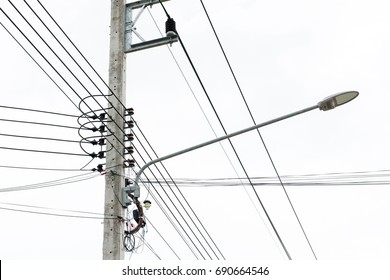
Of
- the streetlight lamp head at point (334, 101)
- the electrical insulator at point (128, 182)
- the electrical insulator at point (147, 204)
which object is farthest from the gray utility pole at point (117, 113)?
the streetlight lamp head at point (334, 101)

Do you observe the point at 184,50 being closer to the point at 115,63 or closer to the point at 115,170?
the point at 115,63

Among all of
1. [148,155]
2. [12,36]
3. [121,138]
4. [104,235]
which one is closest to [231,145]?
[148,155]

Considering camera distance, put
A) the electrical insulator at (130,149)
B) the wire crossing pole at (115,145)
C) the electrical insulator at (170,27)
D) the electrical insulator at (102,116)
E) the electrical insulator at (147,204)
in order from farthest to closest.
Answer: the electrical insulator at (147,204), the electrical insulator at (102,116), the electrical insulator at (130,149), the electrical insulator at (170,27), the wire crossing pole at (115,145)

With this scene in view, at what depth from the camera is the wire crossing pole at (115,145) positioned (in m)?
12.0

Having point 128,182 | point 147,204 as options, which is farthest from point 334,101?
point 147,204

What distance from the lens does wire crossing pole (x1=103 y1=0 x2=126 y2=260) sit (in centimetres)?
1198

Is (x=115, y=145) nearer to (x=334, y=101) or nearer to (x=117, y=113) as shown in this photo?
(x=117, y=113)

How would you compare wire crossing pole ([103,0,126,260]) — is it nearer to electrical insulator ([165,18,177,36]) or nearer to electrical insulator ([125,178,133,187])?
electrical insulator ([125,178,133,187])

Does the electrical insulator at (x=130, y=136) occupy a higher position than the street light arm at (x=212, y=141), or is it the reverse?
the electrical insulator at (x=130, y=136)

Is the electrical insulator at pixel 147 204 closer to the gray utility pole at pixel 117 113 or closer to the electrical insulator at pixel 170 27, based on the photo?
the gray utility pole at pixel 117 113

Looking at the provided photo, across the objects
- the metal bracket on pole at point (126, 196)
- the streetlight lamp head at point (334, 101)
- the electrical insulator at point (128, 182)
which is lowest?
the metal bracket on pole at point (126, 196)

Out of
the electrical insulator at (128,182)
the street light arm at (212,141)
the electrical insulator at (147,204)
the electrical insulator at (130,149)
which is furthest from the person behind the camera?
the electrical insulator at (147,204)

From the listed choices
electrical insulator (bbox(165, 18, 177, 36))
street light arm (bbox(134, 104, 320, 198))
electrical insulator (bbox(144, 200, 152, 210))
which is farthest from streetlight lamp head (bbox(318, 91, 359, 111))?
electrical insulator (bbox(144, 200, 152, 210))

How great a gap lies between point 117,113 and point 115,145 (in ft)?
1.94
